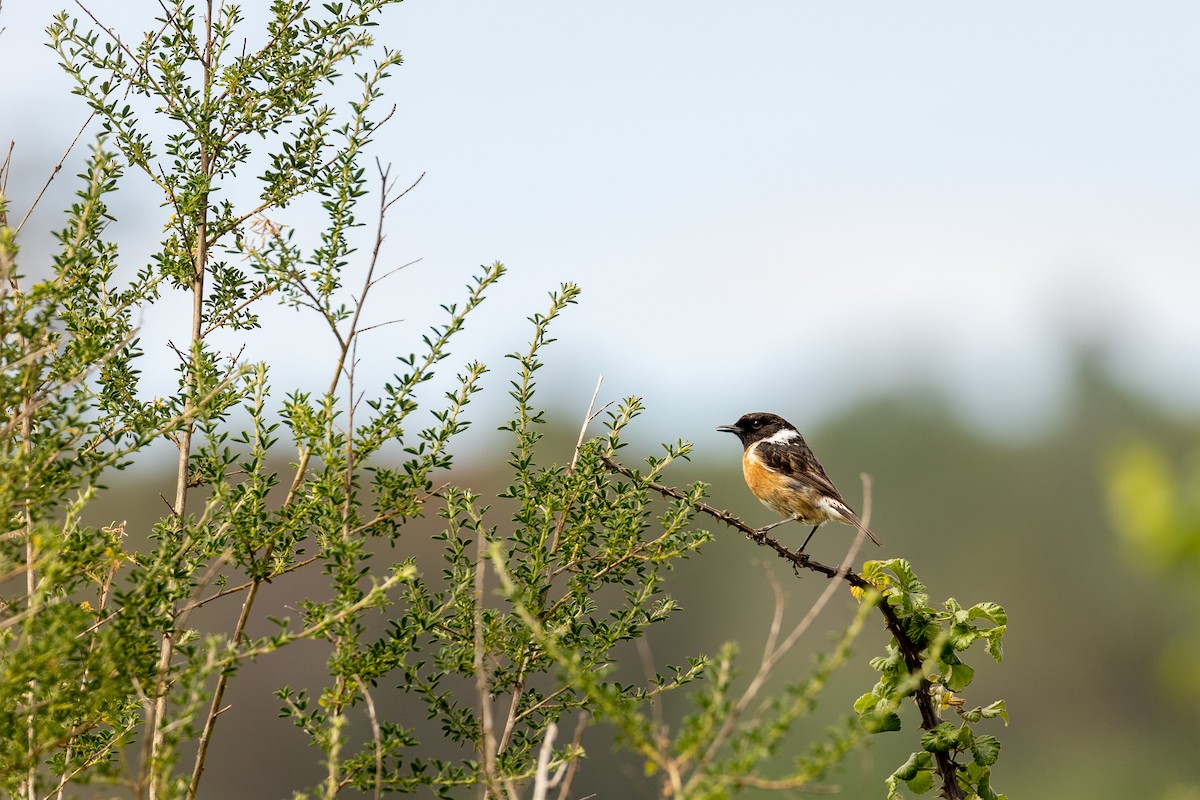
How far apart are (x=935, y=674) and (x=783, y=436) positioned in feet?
16.5

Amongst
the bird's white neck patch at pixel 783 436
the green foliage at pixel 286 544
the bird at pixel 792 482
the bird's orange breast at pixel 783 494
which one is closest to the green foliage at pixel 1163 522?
the green foliage at pixel 286 544

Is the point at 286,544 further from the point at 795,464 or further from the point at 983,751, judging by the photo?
the point at 795,464

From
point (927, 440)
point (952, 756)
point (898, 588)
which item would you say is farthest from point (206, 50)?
point (927, 440)

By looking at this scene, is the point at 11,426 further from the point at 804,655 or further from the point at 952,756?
the point at 804,655

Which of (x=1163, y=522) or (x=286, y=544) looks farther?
(x=286, y=544)

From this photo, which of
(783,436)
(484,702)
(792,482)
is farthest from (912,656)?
(783,436)

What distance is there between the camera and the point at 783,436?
8.52 meters

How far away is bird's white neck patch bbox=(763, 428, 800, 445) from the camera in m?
8.41

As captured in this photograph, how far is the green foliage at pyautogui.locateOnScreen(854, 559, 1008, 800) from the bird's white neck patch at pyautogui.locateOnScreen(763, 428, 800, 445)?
4.80 m

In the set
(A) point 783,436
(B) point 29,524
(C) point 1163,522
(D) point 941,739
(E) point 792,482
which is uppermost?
(B) point 29,524

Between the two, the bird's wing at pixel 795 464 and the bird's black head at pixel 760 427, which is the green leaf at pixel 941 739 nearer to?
the bird's wing at pixel 795 464

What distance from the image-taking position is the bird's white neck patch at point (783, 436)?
841 centimetres

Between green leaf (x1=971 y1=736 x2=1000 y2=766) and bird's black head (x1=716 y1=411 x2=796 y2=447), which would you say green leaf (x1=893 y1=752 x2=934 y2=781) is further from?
bird's black head (x1=716 y1=411 x2=796 y2=447)

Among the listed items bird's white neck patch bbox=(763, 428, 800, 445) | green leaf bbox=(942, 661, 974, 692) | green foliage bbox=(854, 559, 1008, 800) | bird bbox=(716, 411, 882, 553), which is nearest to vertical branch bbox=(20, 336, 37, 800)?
green foliage bbox=(854, 559, 1008, 800)
